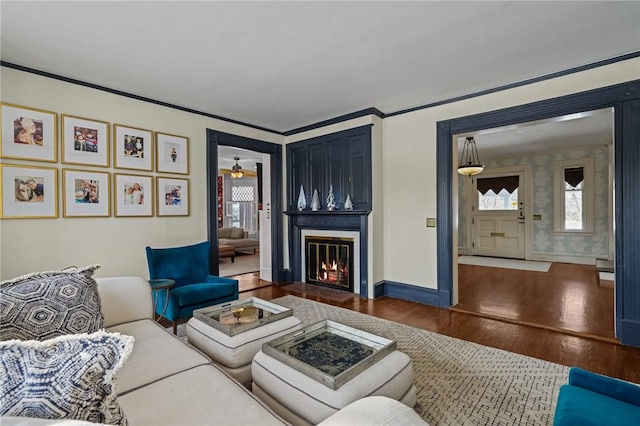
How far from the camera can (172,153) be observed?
3828 mm

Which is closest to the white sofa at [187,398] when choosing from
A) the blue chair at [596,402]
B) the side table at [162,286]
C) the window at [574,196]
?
the blue chair at [596,402]

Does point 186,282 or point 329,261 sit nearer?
point 186,282

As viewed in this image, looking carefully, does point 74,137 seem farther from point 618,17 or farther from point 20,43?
point 618,17

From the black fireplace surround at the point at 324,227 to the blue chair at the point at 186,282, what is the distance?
1791 mm

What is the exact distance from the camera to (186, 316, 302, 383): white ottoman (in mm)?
1821

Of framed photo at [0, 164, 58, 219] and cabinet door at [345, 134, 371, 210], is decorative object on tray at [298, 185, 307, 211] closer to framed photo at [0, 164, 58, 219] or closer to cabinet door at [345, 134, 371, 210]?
cabinet door at [345, 134, 371, 210]

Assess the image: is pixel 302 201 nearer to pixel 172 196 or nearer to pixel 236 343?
pixel 172 196

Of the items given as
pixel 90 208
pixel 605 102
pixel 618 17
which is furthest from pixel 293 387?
pixel 605 102

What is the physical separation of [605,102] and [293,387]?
11.9 ft

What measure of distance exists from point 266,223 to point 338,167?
178 centimetres

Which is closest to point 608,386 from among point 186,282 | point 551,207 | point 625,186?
point 625,186

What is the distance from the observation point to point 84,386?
0.67 metres

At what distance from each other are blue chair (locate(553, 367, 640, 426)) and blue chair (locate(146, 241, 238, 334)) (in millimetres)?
2811

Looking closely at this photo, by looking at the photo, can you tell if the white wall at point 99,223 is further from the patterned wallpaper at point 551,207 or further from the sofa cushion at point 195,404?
the patterned wallpaper at point 551,207
